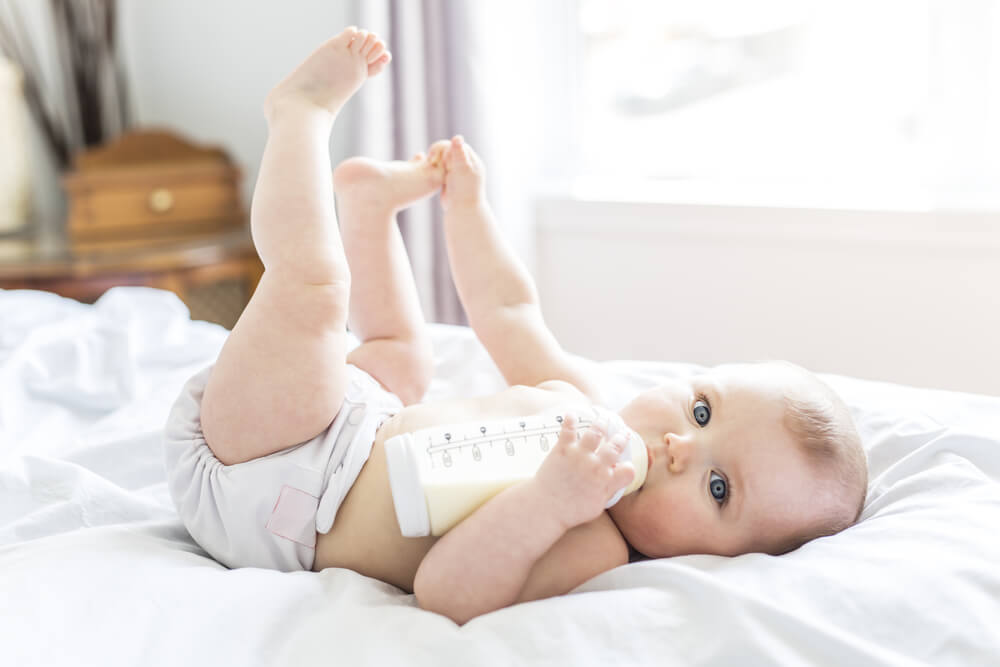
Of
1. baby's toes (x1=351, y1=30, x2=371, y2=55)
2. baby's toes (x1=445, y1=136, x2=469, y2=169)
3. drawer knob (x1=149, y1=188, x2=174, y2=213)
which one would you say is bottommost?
drawer knob (x1=149, y1=188, x2=174, y2=213)

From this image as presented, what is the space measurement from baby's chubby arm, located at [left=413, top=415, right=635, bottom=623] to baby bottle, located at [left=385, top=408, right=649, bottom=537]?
0.11ft

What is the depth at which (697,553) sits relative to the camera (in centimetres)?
96

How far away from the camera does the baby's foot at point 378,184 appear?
1.25 m

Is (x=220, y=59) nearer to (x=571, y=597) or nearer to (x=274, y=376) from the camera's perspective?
(x=274, y=376)

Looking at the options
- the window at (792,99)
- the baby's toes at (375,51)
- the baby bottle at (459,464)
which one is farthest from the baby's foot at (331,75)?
the window at (792,99)

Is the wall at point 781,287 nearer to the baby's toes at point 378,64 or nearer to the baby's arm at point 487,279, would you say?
the baby's arm at point 487,279

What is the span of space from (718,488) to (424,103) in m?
1.54

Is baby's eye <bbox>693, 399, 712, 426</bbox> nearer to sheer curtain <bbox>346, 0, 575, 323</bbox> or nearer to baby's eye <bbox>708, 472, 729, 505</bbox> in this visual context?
baby's eye <bbox>708, 472, 729, 505</bbox>

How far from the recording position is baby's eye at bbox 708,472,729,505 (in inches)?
37.9

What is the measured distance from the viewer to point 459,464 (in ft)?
2.91

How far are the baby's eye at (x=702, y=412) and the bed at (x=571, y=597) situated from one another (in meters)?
0.17

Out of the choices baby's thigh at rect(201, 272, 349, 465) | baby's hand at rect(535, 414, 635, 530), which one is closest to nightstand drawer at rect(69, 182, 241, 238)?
baby's thigh at rect(201, 272, 349, 465)

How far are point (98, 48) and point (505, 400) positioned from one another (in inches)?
92.0

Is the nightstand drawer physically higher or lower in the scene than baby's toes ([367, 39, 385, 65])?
lower
